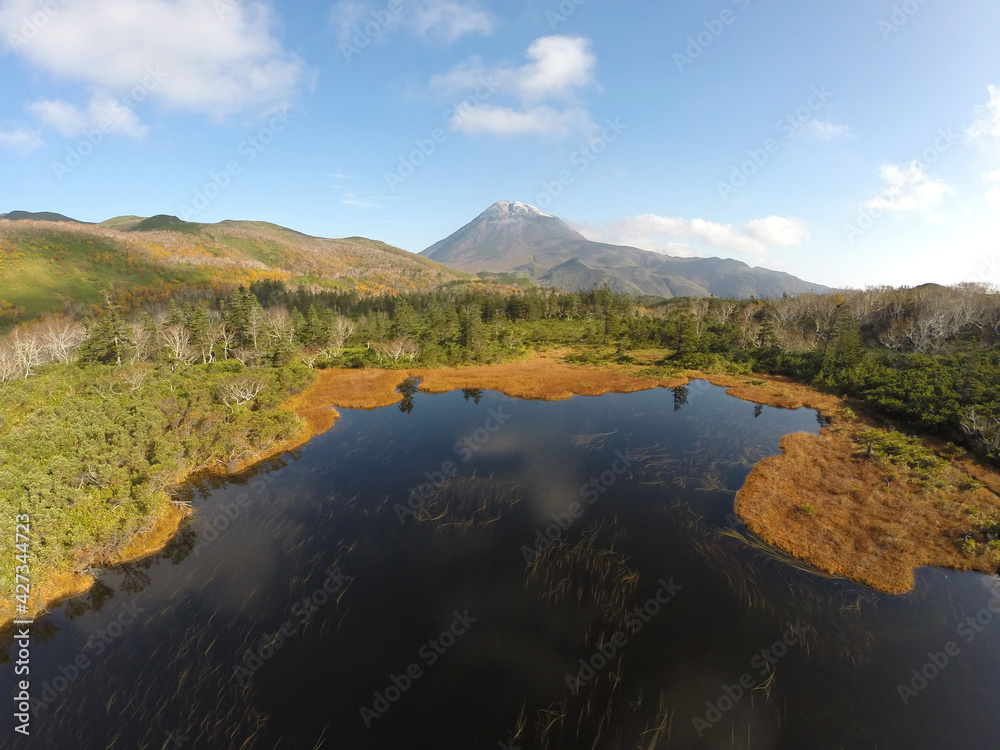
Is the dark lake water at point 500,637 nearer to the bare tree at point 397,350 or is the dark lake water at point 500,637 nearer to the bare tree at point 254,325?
the bare tree at point 397,350

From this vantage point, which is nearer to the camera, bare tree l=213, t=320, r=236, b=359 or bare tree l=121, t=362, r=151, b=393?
bare tree l=121, t=362, r=151, b=393

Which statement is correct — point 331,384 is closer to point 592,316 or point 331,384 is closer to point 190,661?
point 190,661

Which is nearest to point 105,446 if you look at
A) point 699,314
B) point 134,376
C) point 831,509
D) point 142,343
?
point 134,376

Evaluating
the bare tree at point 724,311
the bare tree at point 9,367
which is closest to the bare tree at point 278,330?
the bare tree at point 9,367

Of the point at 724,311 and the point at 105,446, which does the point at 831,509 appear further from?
the point at 724,311

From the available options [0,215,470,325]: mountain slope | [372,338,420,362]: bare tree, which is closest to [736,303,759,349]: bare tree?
[372,338,420,362]: bare tree

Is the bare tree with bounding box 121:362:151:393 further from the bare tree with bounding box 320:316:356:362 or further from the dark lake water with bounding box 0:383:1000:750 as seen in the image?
the bare tree with bounding box 320:316:356:362
